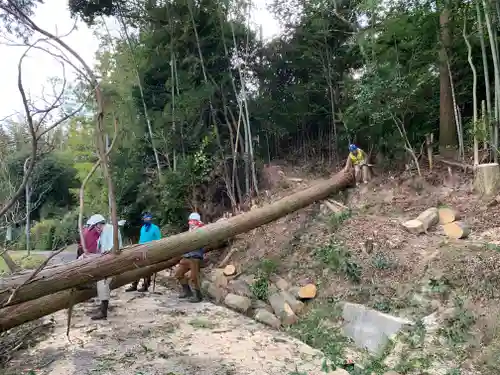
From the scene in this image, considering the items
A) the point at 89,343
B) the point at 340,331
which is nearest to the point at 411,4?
the point at 340,331

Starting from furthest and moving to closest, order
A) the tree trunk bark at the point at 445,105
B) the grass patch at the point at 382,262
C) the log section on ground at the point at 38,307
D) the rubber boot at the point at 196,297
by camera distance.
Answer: the tree trunk bark at the point at 445,105 → the rubber boot at the point at 196,297 → the grass patch at the point at 382,262 → the log section on ground at the point at 38,307

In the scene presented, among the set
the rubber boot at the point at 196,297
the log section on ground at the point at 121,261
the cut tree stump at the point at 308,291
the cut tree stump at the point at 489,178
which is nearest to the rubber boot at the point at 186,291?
the rubber boot at the point at 196,297

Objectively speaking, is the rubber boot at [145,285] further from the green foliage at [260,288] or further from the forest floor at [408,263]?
the green foliage at [260,288]

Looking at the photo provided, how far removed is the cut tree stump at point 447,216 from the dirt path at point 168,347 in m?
2.83

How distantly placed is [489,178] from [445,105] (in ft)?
7.69

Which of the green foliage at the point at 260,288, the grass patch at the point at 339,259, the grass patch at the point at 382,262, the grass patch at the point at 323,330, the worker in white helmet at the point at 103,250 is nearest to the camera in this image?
the grass patch at the point at 323,330

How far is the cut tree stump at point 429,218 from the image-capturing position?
18.3ft

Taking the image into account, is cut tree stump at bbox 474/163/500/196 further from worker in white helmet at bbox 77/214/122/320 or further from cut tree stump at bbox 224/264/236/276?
worker in white helmet at bbox 77/214/122/320

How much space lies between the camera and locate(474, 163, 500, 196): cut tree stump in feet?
19.1

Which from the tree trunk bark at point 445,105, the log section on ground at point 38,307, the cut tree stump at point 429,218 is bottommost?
the log section on ground at point 38,307

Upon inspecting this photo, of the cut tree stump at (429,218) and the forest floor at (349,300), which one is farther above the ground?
the cut tree stump at (429,218)

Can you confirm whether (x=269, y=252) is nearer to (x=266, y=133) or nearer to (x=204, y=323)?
(x=204, y=323)

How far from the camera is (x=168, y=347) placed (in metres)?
4.41

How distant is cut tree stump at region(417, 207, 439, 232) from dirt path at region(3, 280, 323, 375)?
2546 mm
